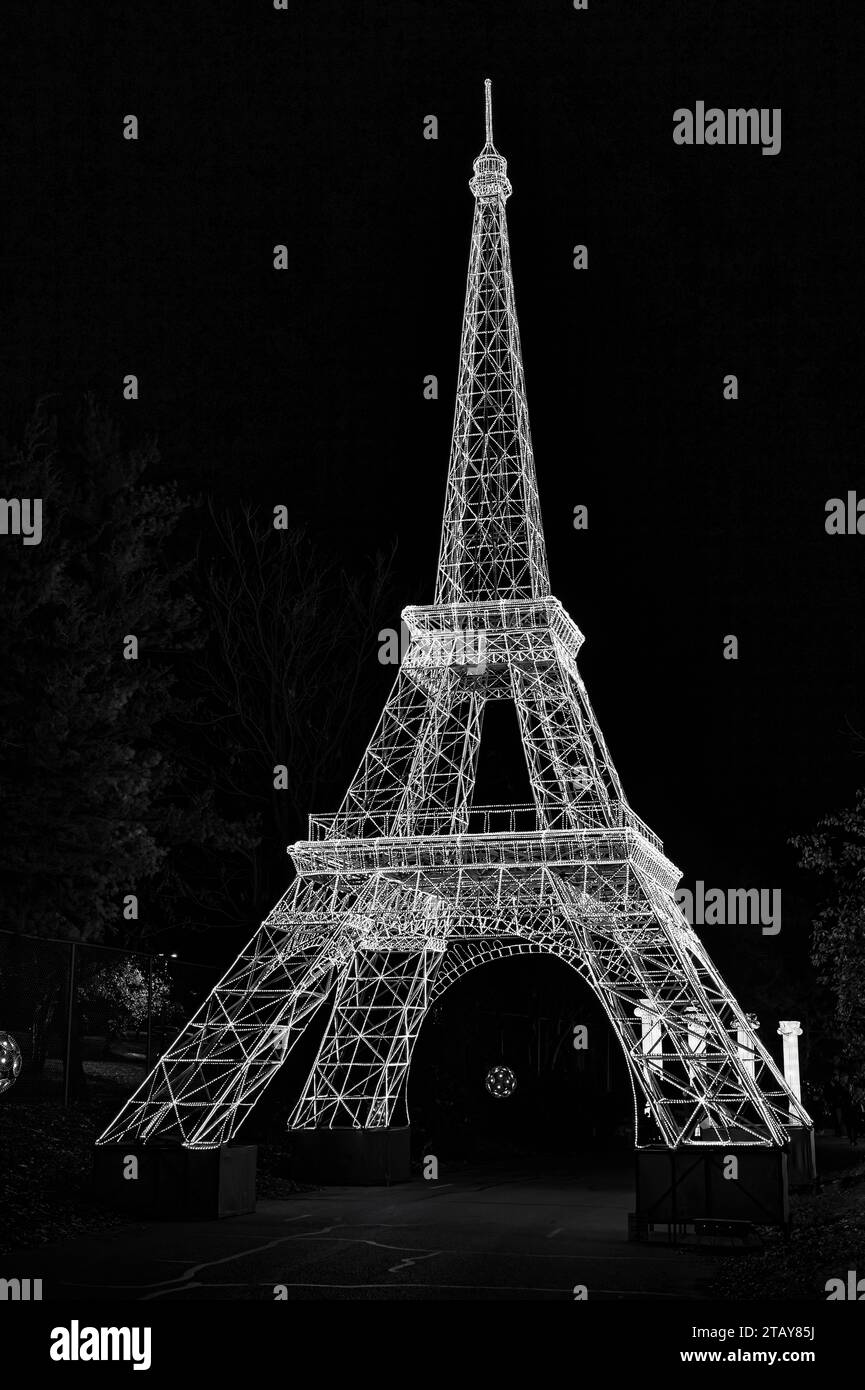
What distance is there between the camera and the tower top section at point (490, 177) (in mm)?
31609

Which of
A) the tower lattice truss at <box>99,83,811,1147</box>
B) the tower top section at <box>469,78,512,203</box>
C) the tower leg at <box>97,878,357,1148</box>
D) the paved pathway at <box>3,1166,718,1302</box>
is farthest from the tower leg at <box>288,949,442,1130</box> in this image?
the tower top section at <box>469,78,512,203</box>

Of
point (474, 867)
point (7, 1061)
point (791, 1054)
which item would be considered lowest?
point (791, 1054)

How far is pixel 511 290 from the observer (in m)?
30.8

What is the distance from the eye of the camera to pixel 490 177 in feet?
104

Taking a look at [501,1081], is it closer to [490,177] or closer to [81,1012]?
[81,1012]

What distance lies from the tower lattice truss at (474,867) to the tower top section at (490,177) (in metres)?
0.04

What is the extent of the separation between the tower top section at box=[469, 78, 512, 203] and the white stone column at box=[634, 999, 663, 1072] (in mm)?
17947

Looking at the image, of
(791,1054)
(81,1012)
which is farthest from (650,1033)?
(81,1012)

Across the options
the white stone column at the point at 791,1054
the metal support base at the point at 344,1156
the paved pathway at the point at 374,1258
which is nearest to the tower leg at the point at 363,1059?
the metal support base at the point at 344,1156

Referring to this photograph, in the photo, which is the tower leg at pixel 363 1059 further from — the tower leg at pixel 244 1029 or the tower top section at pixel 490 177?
the tower top section at pixel 490 177

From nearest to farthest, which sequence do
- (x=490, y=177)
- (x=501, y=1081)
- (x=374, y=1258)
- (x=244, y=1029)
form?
(x=374, y=1258), (x=244, y=1029), (x=490, y=177), (x=501, y=1081)

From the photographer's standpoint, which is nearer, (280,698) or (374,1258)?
(374,1258)

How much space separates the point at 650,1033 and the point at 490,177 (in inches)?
738

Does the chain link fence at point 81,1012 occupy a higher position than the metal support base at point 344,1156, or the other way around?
the chain link fence at point 81,1012
